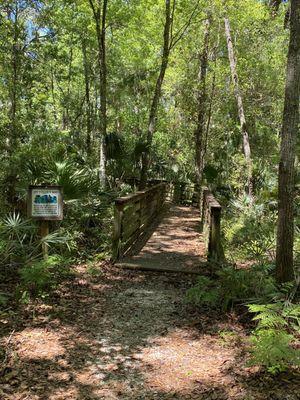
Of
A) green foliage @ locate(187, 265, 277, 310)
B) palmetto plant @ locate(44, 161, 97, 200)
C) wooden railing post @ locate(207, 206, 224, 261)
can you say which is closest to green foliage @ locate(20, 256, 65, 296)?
green foliage @ locate(187, 265, 277, 310)

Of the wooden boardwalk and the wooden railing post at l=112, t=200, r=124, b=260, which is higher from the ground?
the wooden railing post at l=112, t=200, r=124, b=260

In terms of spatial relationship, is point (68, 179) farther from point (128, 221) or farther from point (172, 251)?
point (172, 251)

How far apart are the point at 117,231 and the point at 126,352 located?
337 cm

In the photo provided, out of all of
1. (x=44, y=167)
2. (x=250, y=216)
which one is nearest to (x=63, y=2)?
(x=44, y=167)

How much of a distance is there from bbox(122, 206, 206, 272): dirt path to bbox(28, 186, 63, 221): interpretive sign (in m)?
1.62

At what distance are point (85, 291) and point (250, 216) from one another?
6.70m

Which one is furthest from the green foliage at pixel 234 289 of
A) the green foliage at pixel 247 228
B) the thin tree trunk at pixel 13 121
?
the thin tree trunk at pixel 13 121

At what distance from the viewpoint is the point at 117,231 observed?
7.48m

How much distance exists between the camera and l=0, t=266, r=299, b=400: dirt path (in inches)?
139

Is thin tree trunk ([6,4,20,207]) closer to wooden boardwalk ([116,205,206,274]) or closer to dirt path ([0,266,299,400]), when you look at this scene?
wooden boardwalk ([116,205,206,274])

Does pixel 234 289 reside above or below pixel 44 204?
below

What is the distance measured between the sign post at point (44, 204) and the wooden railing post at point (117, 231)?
1.19 metres

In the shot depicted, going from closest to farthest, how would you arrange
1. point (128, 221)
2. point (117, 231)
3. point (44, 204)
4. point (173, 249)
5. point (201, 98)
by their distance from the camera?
1. point (44, 204)
2. point (117, 231)
3. point (128, 221)
4. point (173, 249)
5. point (201, 98)

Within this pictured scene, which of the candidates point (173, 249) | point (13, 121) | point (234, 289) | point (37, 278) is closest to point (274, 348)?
point (234, 289)
